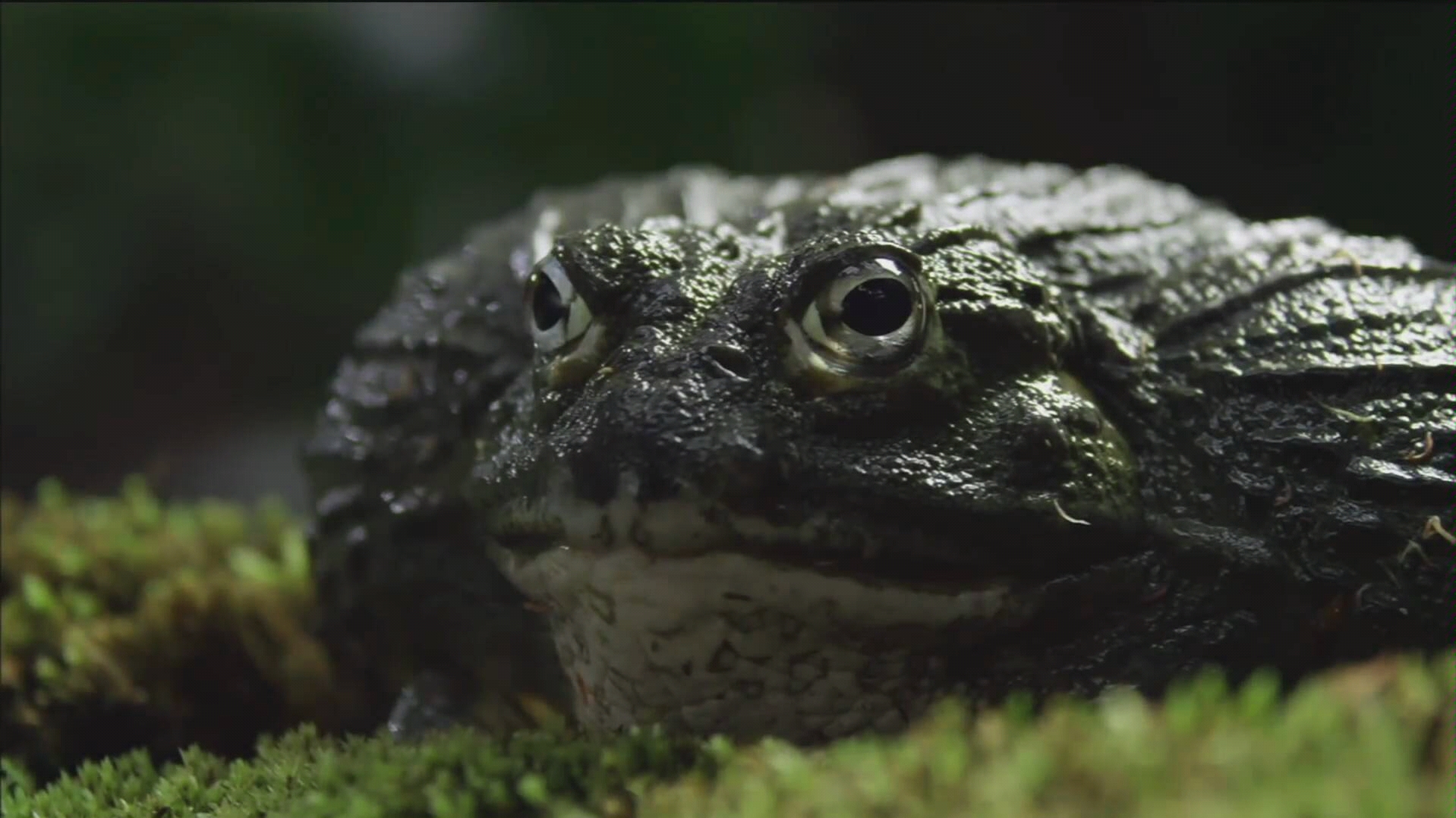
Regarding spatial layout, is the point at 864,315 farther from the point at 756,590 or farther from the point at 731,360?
the point at 756,590

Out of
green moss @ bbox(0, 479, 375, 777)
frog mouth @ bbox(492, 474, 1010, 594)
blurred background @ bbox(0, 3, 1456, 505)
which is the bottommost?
green moss @ bbox(0, 479, 375, 777)

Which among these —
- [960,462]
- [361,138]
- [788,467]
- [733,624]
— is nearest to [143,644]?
[733,624]

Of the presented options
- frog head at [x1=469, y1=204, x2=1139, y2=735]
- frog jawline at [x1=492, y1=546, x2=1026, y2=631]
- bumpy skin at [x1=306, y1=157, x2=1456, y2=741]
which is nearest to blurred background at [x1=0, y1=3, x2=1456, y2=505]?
bumpy skin at [x1=306, y1=157, x2=1456, y2=741]

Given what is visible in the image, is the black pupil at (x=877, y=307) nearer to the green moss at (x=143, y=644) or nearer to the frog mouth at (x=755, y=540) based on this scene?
the frog mouth at (x=755, y=540)

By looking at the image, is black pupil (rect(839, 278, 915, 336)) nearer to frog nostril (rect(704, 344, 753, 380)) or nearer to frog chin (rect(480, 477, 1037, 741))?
frog nostril (rect(704, 344, 753, 380))

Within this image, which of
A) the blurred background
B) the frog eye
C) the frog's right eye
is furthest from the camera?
the blurred background

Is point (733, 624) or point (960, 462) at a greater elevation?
point (960, 462)

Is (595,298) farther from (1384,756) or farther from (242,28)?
(242,28)
